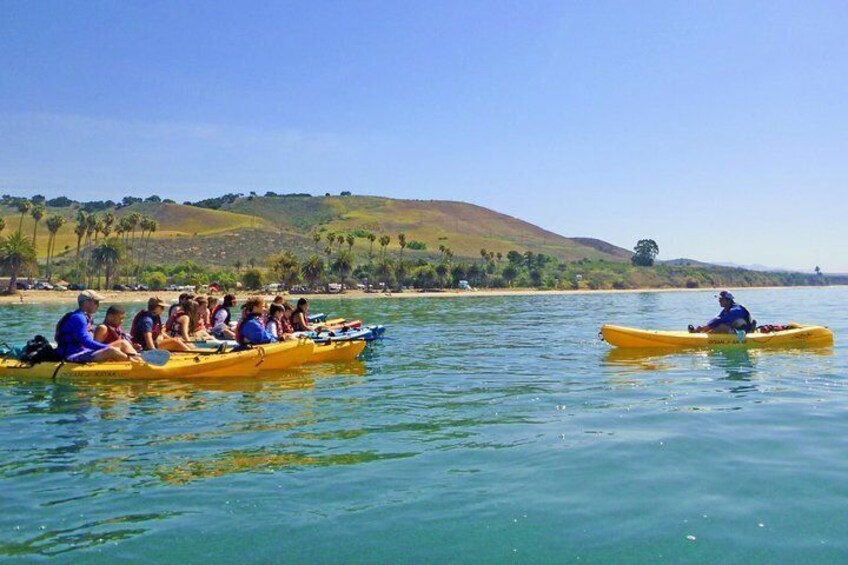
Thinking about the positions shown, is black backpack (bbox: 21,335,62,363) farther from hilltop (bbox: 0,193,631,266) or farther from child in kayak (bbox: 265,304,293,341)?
hilltop (bbox: 0,193,631,266)

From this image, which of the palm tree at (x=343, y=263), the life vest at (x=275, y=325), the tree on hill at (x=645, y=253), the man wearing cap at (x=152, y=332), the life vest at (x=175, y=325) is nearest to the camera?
the man wearing cap at (x=152, y=332)

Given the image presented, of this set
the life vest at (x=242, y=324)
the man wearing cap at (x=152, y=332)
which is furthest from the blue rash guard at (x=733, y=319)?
the man wearing cap at (x=152, y=332)

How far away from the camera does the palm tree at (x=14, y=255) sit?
228 feet

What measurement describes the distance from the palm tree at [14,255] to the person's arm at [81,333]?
64.8m

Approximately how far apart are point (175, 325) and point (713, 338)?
46.4ft

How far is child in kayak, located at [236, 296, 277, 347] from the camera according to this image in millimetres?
15867

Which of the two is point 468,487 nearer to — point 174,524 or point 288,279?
point 174,524

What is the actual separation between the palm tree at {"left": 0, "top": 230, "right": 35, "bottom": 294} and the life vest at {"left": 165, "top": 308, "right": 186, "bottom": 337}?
6299 cm

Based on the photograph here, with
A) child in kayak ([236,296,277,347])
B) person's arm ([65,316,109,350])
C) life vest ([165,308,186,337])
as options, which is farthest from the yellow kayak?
person's arm ([65,316,109,350])

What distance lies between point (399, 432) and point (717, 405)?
5481mm

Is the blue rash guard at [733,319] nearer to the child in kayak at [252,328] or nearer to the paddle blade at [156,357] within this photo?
the child in kayak at [252,328]

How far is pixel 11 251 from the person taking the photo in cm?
6956

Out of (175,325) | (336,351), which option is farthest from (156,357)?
(336,351)

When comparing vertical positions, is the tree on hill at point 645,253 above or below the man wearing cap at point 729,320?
above
